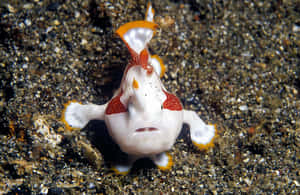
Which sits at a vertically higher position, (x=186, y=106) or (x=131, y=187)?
(x=186, y=106)

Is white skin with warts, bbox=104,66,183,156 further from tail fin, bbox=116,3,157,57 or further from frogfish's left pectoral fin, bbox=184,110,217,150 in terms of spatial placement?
frogfish's left pectoral fin, bbox=184,110,217,150

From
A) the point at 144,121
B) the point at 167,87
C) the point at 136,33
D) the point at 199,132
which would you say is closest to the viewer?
the point at 144,121

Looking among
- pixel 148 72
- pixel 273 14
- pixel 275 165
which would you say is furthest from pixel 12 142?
pixel 273 14

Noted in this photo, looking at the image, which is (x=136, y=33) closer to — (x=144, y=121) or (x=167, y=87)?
(x=167, y=87)

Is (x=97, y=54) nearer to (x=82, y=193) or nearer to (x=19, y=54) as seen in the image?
(x=19, y=54)

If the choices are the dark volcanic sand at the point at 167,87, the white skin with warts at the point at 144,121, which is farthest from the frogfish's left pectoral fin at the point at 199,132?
the white skin with warts at the point at 144,121

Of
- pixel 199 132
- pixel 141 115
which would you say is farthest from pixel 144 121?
pixel 199 132

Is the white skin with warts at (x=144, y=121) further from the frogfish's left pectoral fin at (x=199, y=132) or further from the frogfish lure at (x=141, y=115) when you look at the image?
the frogfish's left pectoral fin at (x=199, y=132)
